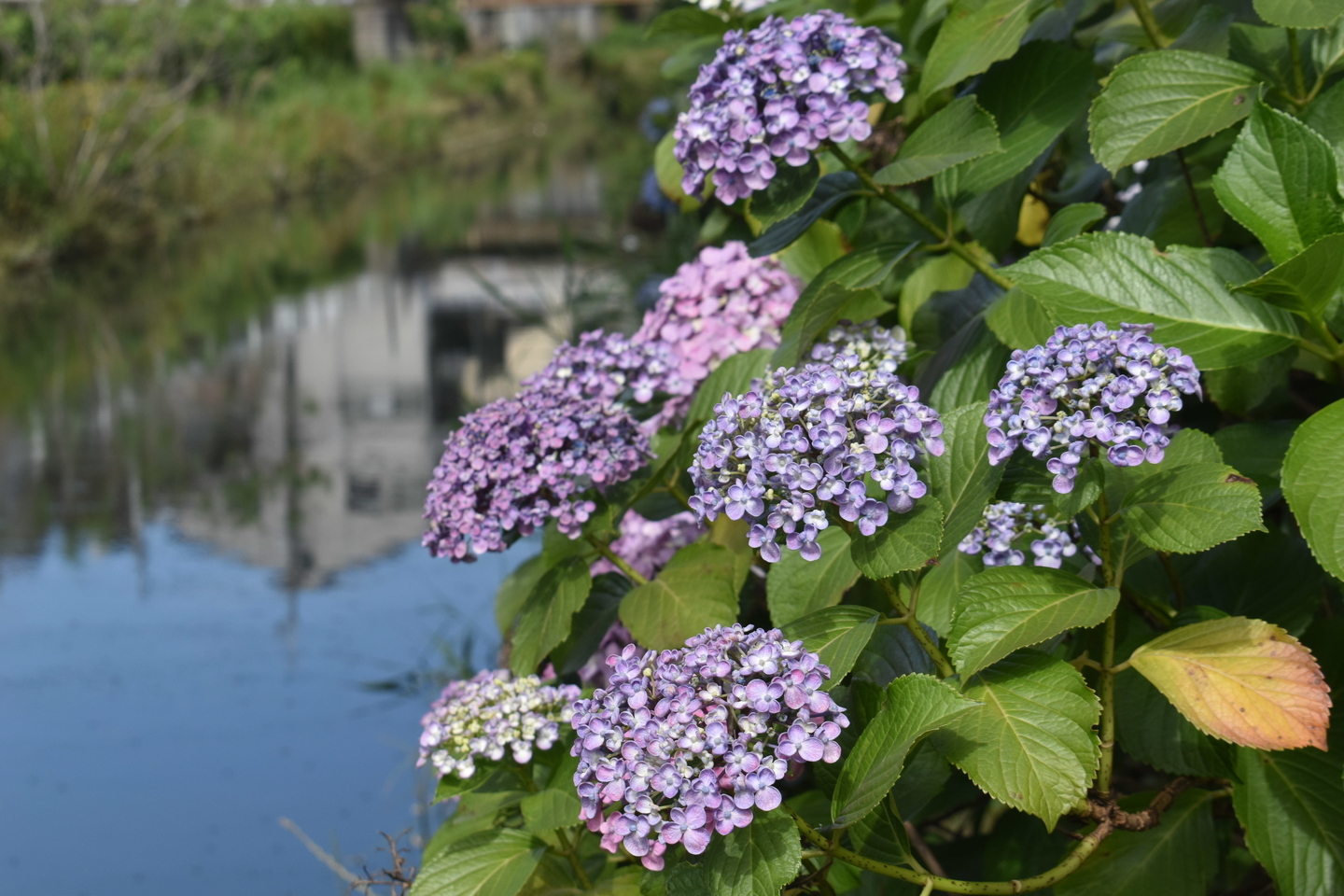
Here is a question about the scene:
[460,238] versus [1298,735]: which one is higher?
[1298,735]

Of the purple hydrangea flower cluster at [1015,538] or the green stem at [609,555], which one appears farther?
the green stem at [609,555]

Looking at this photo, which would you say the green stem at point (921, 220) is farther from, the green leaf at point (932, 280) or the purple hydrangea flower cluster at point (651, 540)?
the purple hydrangea flower cluster at point (651, 540)

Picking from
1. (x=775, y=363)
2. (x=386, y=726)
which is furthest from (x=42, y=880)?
(x=775, y=363)

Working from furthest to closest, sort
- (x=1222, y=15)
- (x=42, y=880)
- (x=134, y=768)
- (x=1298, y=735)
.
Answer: (x=134, y=768) → (x=42, y=880) → (x=1222, y=15) → (x=1298, y=735)

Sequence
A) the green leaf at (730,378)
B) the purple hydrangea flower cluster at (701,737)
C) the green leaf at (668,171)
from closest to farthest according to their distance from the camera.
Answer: the purple hydrangea flower cluster at (701,737) < the green leaf at (730,378) < the green leaf at (668,171)

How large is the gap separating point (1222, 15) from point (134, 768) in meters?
3.26

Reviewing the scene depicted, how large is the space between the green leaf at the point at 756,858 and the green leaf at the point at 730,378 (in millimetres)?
614

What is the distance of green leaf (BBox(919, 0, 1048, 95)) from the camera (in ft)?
4.43

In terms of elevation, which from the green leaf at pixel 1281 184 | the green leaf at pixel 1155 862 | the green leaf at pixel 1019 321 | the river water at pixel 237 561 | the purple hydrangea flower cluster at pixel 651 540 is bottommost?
the river water at pixel 237 561

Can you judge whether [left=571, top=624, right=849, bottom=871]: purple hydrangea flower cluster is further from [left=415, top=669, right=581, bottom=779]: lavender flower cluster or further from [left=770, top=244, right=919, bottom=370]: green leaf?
[left=770, top=244, right=919, bottom=370]: green leaf

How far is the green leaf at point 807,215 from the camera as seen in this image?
1427 mm

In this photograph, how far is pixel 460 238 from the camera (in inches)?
479

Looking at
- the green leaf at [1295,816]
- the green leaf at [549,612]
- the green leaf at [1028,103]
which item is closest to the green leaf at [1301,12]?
the green leaf at [1028,103]

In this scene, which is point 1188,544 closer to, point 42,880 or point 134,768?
point 42,880
